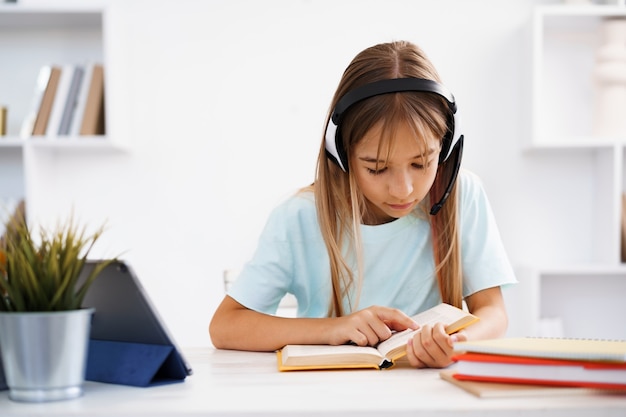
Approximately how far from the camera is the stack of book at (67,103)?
291 centimetres

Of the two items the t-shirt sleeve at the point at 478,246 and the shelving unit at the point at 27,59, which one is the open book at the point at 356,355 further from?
the shelving unit at the point at 27,59

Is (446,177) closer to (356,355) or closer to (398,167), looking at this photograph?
(398,167)

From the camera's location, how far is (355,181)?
1.55 m

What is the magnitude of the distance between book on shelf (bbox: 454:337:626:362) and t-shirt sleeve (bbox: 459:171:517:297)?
54cm

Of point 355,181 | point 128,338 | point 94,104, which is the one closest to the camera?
point 128,338

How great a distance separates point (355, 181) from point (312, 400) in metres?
0.72

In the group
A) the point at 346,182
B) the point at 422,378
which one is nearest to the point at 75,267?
the point at 422,378

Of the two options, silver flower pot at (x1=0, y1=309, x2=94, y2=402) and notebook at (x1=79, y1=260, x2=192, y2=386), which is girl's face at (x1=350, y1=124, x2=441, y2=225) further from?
silver flower pot at (x1=0, y1=309, x2=94, y2=402)

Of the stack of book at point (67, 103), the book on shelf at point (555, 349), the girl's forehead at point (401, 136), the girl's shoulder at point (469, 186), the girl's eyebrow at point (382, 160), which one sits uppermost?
the stack of book at point (67, 103)

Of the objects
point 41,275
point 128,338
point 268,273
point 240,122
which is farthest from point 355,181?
point 240,122

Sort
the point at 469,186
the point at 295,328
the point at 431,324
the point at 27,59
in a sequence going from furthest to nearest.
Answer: the point at 27,59, the point at 469,186, the point at 295,328, the point at 431,324

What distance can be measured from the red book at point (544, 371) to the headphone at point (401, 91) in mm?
509

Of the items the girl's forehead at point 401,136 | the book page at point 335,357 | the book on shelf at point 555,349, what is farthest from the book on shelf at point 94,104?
the book on shelf at point 555,349

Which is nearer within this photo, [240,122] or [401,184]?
[401,184]
